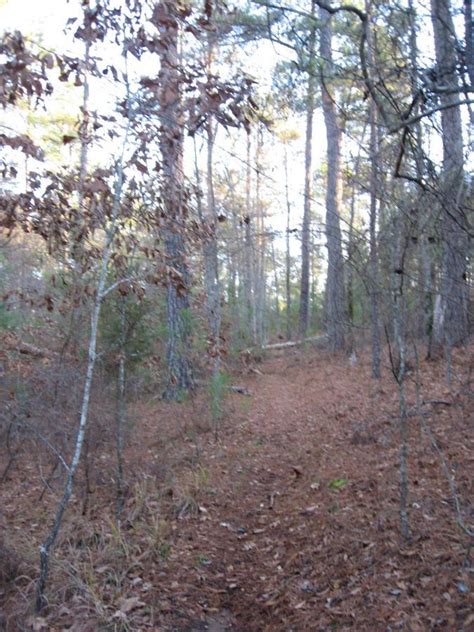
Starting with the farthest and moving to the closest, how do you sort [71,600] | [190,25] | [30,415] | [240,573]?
[30,415]
[240,573]
[71,600]
[190,25]

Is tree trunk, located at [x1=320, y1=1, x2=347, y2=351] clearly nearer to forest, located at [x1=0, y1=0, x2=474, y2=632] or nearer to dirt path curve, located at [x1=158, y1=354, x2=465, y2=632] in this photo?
forest, located at [x1=0, y1=0, x2=474, y2=632]

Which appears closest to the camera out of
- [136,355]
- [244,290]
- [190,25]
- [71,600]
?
[190,25]

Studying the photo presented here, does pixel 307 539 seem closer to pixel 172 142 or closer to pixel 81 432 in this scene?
pixel 81 432

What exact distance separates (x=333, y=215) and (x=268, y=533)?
3421 mm

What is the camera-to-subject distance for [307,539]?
5957mm

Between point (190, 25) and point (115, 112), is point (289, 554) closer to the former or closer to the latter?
point (115, 112)

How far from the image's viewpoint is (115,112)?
5027mm

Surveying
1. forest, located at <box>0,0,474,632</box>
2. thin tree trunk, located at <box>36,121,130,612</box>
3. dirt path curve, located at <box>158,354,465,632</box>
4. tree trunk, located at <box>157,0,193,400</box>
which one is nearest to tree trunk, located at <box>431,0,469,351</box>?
forest, located at <box>0,0,474,632</box>

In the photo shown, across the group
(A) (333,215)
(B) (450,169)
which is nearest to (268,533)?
(A) (333,215)

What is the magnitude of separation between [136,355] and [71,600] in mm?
3554

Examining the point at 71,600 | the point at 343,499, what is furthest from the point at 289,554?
the point at 71,600

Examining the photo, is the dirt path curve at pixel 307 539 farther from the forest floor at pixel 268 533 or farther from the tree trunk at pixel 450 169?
the tree trunk at pixel 450 169

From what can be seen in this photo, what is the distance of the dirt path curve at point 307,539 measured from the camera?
4668mm

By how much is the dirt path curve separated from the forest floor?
0.02 m
